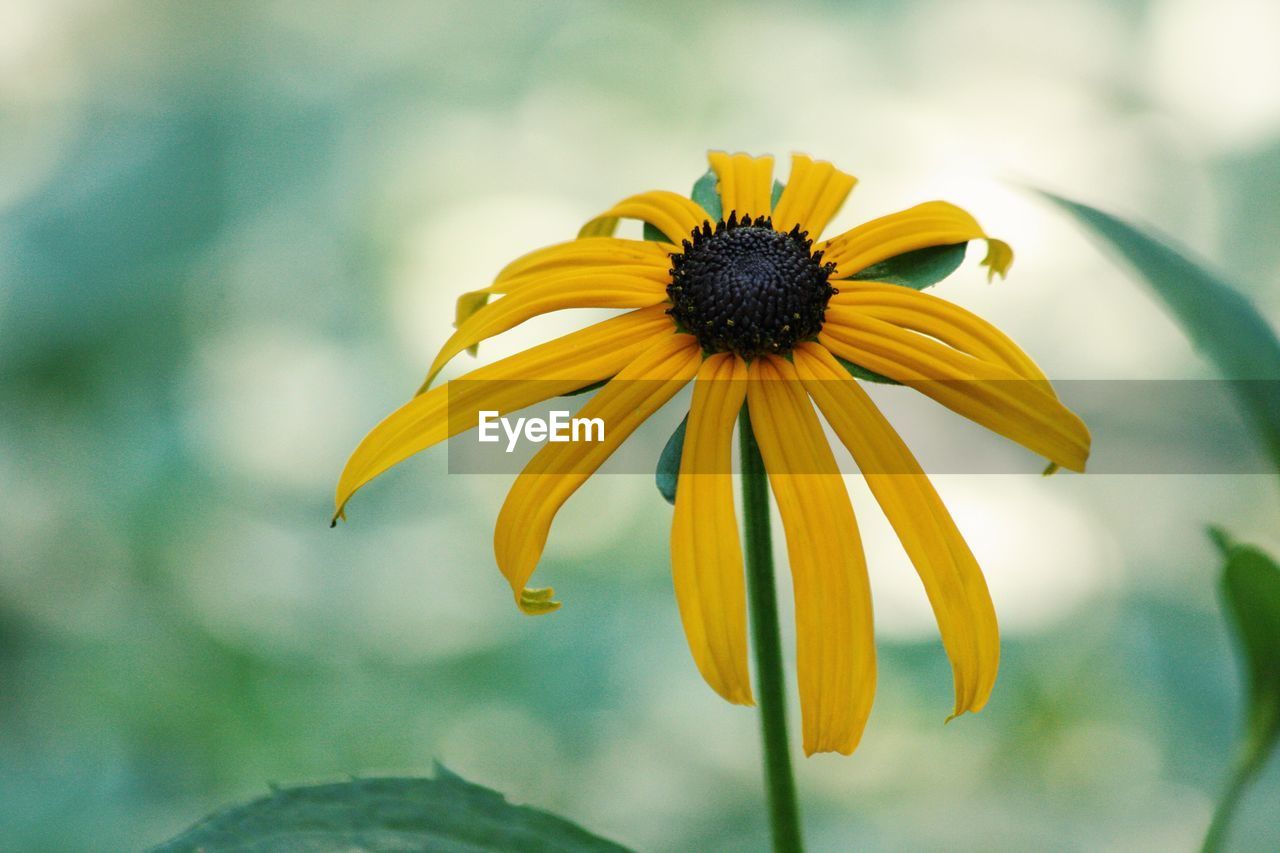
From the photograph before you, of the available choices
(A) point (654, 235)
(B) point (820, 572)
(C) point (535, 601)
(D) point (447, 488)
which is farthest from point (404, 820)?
(D) point (447, 488)

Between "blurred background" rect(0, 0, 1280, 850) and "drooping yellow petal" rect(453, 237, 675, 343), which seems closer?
"drooping yellow petal" rect(453, 237, 675, 343)

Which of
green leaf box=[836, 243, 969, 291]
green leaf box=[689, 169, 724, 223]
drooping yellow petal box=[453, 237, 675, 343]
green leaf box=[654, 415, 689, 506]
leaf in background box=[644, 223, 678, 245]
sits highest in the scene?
green leaf box=[689, 169, 724, 223]

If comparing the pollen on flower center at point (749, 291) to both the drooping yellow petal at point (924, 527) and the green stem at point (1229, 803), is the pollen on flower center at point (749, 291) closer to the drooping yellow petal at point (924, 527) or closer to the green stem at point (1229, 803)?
the drooping yellow petal at point (924, 527)

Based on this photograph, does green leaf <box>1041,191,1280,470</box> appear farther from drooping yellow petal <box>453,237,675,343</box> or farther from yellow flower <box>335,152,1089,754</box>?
drooping yellow petal <box>453,237,675,343</box>

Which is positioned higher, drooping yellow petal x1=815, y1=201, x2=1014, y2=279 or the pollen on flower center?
drooping yellow petal x1=815, y1=201, x2=1014, y2=279
